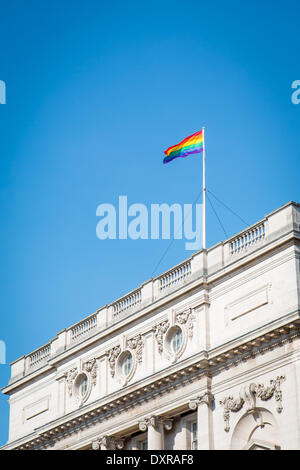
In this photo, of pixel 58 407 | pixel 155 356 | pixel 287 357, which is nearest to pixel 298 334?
pixel 287 357

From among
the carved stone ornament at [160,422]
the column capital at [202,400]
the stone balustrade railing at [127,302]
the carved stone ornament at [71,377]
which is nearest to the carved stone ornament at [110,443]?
the carved stone ornament at [160,422]

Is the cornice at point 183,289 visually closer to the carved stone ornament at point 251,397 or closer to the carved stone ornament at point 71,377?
the carved stone ornament at point 71,377

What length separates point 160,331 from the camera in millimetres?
54625

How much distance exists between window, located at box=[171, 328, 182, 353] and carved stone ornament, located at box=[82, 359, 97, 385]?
646 cm

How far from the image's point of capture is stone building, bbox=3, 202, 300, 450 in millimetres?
47688

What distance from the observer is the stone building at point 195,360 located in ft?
156

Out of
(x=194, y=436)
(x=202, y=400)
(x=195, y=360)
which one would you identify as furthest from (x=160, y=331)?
(x=194, y=436)

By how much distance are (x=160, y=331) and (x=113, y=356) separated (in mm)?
4115

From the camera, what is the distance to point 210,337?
51688 mm

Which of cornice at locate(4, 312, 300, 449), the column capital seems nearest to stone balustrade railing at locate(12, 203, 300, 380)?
cornice at locate(4, 312, 300, 449)

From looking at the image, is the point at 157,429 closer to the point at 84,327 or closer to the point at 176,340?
the point at 176,340

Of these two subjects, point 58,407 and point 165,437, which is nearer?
point 165,437

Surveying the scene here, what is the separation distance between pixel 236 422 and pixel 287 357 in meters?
4.14
